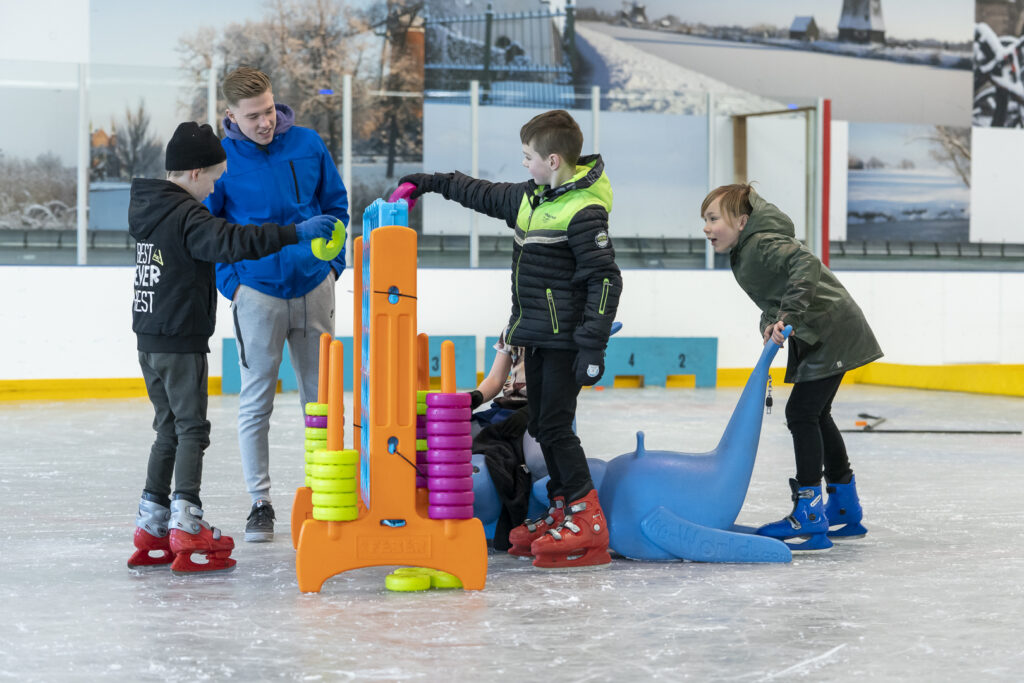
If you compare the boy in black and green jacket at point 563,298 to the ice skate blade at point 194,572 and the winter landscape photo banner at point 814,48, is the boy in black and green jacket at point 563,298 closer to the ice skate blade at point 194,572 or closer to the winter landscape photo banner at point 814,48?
the ice skate blade at point 194,572

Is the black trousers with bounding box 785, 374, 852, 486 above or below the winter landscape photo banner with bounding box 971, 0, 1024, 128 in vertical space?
below

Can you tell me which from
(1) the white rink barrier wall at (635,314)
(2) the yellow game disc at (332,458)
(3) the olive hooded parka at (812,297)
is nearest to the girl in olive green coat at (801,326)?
(3) the olive hooded parka at (812,297)

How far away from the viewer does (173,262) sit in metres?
2.76

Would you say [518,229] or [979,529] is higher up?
[518,229]

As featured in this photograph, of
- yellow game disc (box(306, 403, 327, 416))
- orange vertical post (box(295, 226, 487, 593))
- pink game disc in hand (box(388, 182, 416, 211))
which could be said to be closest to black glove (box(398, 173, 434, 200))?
pink game disc in hand (box(388, 182, 416, 211))

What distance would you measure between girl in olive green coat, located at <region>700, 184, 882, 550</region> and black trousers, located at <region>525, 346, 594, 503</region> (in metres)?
0.59

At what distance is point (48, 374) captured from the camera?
7.41 metres

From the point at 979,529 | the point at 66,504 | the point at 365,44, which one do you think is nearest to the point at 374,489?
the point at 66,504

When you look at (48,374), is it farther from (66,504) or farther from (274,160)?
(274,160)

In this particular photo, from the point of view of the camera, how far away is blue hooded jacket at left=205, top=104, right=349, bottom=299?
318cm

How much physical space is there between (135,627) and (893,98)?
1083cm

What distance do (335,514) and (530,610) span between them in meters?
0.48

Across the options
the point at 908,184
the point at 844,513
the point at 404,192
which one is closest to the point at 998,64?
the point at 908,184

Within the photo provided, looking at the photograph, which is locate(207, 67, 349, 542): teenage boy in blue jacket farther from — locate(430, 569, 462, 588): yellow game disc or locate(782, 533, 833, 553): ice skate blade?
locate(782, 533, 833, 553): ice skate blade
